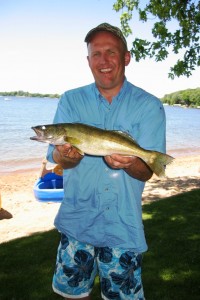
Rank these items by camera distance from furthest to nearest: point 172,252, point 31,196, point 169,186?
point 169,186
point 31,196
point 172,252

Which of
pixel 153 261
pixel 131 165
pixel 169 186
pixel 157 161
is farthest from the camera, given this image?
pixel 169 186

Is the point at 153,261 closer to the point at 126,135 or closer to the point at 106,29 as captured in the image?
the point at 126,135

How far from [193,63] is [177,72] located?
2.72ft

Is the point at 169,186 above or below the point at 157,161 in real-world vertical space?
below

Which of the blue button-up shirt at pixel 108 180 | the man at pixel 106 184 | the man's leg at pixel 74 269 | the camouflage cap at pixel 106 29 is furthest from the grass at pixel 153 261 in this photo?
the camouflage cap at pixel 106 29

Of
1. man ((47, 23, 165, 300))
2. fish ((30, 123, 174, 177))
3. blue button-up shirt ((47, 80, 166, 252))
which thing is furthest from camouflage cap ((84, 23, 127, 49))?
fish ((30, 123, 174, 177))

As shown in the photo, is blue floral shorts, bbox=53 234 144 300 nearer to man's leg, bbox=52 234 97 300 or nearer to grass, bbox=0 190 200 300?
man's leg, bbox=52 234 97 300

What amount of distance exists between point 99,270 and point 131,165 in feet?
4.09

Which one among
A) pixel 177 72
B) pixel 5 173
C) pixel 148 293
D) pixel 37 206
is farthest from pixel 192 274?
pixel 5 173

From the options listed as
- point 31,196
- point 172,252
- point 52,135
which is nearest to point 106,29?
point 52,135

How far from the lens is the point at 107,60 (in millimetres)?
3490

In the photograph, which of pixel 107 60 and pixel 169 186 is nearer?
pixel 107 60

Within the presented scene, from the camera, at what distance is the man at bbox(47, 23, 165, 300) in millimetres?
3395

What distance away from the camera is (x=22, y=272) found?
21.9ft
